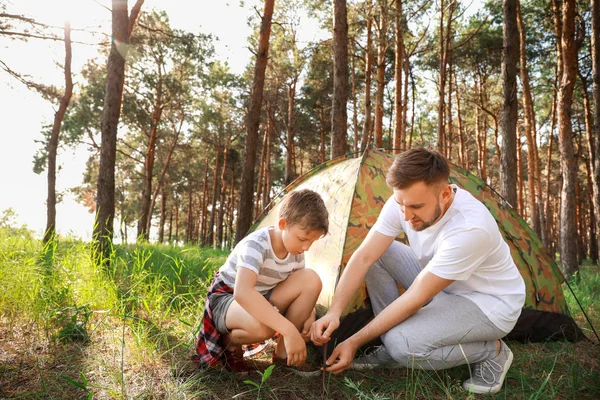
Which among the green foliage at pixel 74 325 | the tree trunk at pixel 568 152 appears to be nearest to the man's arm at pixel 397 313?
the green foliage at pixel 74 325

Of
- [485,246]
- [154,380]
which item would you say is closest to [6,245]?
[154,380]

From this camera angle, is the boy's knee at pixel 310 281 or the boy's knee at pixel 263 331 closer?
the boy's knee at pixel 263 331

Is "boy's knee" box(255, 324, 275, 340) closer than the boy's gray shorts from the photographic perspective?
Yes

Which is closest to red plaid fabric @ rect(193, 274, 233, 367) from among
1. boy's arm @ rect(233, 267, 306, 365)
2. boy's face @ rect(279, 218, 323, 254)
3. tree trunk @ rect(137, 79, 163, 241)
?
boy's arm @ rect(233, 267, 306, 365)

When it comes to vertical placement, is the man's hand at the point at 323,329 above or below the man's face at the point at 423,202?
below

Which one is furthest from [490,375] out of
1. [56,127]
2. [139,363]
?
[56,127]

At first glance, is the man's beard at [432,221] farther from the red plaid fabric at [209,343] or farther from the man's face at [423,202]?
the red plaid fabric at [209,343]

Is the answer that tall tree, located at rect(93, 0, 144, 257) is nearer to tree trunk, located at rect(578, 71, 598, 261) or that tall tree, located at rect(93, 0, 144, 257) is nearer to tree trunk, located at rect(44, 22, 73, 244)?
tree trunk, located at rect(44, 22, 73, 244)

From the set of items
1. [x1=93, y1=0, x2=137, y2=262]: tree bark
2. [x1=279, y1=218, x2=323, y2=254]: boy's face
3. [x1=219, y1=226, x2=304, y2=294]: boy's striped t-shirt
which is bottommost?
[x1=219, y1=226, x2=304, y2=294]: boy's striped t-shirt

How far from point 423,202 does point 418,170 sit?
0.18m

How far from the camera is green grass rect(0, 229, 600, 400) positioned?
2.00 m

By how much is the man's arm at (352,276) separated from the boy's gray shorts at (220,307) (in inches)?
15.3

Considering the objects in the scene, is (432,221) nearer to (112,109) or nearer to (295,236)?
(295,236)

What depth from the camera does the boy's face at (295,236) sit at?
205 cm
